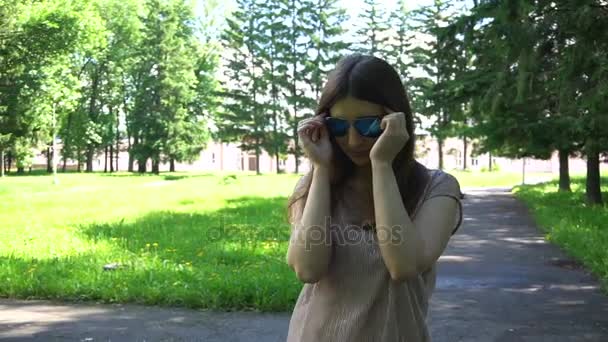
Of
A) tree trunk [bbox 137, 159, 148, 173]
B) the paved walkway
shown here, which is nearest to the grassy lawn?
the paved walkway

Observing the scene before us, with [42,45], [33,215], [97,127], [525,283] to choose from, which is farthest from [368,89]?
[97,127]

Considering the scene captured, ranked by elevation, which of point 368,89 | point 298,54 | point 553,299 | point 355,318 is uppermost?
point 298,54

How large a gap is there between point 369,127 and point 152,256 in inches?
318

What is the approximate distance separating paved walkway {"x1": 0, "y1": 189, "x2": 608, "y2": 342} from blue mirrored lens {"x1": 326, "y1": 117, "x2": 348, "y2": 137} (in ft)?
13.2

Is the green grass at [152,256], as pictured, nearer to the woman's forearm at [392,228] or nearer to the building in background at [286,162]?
the woman's forearm at [392,228]

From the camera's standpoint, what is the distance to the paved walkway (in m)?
5.40

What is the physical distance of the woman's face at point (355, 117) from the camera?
158 centimetres

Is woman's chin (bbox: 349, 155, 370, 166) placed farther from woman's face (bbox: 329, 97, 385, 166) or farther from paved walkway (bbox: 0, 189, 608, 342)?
paved walkway (bbox: 0, 189, 608, 342)

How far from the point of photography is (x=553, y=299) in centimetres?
681

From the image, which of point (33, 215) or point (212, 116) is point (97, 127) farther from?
point (33, 215)

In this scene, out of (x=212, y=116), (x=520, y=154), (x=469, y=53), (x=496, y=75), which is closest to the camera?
(x=496, y=75)

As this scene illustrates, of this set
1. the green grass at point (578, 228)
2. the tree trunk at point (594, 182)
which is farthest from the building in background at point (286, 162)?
the tree trunk at point (594, 182)

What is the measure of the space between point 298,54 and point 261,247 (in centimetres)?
4829

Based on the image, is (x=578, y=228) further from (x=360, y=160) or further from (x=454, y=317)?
(x=360, y=160)
